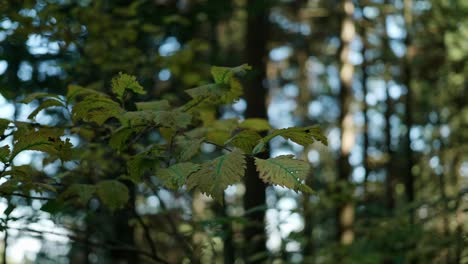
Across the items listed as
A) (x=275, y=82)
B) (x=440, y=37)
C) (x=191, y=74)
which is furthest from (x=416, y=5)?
(x=191, y=74)

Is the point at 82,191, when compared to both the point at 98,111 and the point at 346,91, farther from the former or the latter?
the point at 346,91

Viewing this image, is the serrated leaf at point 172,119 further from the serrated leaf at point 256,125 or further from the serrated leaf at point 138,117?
the serrated leaf at point 256,125

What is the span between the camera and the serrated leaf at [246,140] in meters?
2.07

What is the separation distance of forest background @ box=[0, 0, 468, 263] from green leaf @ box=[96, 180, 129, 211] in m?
0.01

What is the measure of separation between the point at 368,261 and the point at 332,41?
48.6 ft

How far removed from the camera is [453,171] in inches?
640

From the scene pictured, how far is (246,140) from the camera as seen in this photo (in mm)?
2094

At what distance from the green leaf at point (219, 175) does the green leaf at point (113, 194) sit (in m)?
0.85

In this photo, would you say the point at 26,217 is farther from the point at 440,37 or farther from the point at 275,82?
the point at 275,82

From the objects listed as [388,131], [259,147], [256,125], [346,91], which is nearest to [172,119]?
[259,147]

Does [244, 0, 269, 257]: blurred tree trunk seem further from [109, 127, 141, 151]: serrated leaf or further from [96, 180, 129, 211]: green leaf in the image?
[109, 127, 141, 151]: serrated leaf

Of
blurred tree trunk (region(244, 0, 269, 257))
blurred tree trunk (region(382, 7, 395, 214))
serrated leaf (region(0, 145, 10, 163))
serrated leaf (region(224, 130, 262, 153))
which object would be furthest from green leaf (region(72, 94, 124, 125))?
blurred tree trunk (region(382, 7, 395, 214))

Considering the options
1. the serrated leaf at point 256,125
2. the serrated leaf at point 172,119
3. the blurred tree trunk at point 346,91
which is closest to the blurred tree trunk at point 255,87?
the blurred tree trunk at point 346,91

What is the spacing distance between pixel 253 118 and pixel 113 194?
1395 mm
